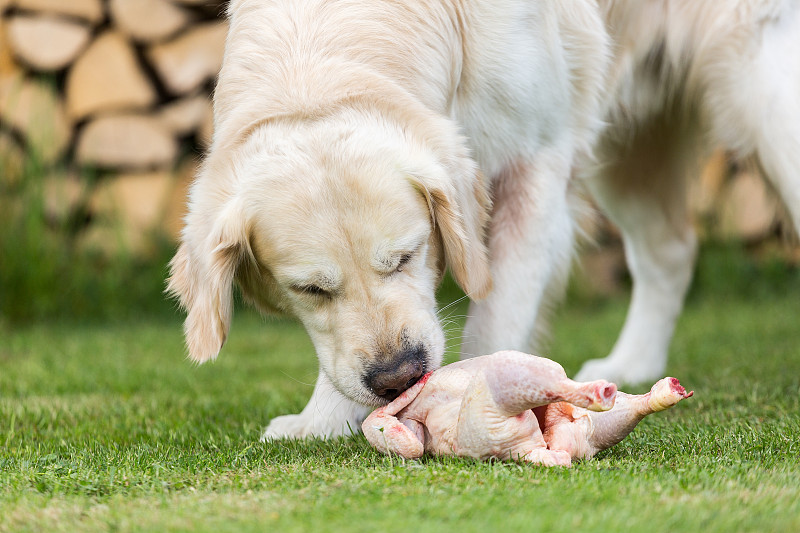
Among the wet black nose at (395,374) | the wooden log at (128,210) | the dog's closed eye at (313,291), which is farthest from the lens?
the wooden log at (128,210)

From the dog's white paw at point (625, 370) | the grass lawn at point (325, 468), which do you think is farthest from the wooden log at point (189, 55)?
the dog's white paw at point (625, 370)

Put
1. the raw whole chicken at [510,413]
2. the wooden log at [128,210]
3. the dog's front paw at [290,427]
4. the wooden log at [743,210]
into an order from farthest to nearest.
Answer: the wooden log at [743,210] < the wooden log at [128,210] < the dog's front paw at [290,427] < the raw whole chicken at [510,413]

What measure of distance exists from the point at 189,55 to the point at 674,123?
122 inches

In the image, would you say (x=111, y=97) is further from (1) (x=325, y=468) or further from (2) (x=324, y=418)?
(1) (x=325, y=468)

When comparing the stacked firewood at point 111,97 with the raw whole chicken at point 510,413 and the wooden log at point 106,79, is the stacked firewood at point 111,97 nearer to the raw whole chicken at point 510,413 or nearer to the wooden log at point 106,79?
the wooden log at point 106,79

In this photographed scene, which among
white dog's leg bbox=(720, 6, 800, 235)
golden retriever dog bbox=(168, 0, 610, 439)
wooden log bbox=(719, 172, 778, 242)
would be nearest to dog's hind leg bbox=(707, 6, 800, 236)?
white dog's leg bbox=(720, 6, 800, 235)

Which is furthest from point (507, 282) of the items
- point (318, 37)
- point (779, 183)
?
point (779, 183)

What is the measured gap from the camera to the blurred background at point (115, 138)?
5293mm

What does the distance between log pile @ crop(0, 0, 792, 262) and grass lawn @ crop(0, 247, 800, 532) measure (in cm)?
190

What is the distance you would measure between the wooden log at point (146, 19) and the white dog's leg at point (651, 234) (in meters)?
2.94

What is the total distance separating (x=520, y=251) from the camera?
248 centimetres

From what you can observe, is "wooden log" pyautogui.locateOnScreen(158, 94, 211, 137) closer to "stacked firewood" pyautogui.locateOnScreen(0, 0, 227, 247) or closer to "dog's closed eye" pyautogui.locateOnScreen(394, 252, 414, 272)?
"stacked firewood" pyautogui.locateOnScreen(0, 0, 227, 247)

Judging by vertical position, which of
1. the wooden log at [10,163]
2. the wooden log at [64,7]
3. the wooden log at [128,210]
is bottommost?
the wooden log at [128,210]

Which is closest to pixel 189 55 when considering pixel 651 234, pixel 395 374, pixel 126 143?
pixel 126 143
